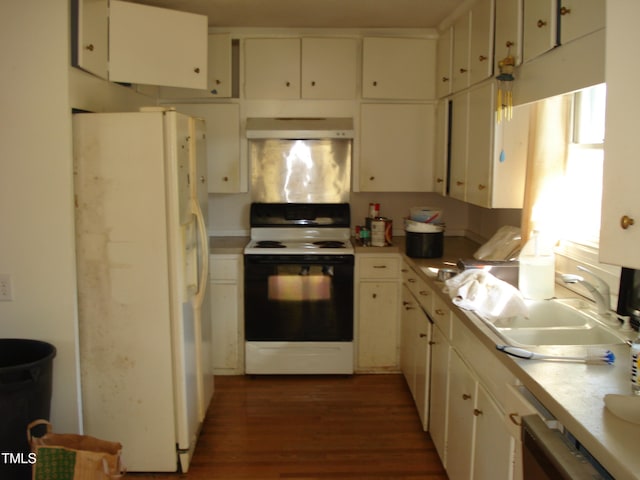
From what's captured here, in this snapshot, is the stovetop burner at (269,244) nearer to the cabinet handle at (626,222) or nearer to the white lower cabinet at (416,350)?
the white lower cabinet at (416,350)

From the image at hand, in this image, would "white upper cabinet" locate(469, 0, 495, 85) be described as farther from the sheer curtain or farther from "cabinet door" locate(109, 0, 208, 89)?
"cabinet door" locate(109, 0, 208, 89)

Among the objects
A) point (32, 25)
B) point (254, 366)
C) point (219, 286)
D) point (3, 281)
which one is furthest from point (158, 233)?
point (254, 366)

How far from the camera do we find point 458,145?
357 cm

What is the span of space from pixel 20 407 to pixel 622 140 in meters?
2.25

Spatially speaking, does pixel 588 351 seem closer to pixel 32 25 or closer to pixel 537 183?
Answer: pixel 537 183

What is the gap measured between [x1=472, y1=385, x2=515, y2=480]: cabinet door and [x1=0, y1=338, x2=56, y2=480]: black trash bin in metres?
1.71

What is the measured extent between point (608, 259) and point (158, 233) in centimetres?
190

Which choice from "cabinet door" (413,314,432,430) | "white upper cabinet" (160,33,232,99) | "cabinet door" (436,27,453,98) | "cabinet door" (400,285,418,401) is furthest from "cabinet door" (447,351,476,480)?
"white upper cabinet" (160,33,232,99)

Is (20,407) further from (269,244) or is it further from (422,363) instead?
(269,244)

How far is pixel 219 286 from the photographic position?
3.95 metres

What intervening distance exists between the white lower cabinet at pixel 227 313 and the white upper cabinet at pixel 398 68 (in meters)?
1.51

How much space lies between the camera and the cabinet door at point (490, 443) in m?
1.82

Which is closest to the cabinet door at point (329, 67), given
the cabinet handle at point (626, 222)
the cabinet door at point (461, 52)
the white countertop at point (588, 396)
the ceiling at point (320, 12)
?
the ceiling at point (320, 12)

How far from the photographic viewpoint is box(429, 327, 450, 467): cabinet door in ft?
8.95
